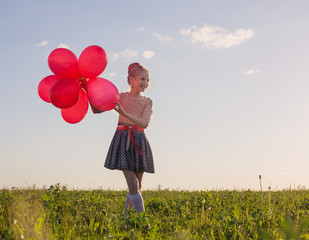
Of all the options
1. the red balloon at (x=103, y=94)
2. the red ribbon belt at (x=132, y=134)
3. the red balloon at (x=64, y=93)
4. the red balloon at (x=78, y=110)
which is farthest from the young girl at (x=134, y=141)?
the red balloon at (x=64, y=93)

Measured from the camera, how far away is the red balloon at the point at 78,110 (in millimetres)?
5188

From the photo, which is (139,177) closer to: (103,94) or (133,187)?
(133,187)

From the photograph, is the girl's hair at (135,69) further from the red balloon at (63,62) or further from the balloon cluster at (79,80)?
the red balloon at (63,62)

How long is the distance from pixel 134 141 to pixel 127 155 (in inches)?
9.5

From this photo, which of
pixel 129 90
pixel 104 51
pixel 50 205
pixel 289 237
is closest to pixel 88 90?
pixel 104 51

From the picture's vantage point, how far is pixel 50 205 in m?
4.88

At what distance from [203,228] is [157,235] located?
64cm

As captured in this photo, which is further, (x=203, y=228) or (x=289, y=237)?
(x=203, y=228)

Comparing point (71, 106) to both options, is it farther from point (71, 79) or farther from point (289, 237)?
point (289, 237)

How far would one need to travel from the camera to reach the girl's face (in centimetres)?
554

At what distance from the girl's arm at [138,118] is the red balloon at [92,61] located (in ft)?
1.76

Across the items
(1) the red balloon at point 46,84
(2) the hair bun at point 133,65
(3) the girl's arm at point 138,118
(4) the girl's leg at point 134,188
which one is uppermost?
(2) the hair bun at point 133,65

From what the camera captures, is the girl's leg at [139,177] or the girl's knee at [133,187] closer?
the girl's knee at [133,187]

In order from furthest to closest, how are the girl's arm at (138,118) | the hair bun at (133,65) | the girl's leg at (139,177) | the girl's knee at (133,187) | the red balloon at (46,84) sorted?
the hair bun at (133,65), the girl's leg at (139,177), the girl's knee at (133,187), the red balloon at (46,84), the girl's arm at (138,118)
